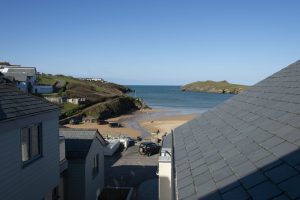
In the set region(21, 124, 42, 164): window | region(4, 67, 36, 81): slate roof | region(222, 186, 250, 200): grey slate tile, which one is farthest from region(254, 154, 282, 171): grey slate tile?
region(4, 67, 36, 81): slate roof

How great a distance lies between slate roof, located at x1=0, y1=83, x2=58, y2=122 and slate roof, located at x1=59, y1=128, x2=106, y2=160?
413cm

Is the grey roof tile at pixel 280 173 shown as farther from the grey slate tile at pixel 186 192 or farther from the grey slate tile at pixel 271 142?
the grey slate tile at pixel 186 192

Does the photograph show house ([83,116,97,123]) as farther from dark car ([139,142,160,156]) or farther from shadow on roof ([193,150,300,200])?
shadow on roof ([193,150,300,200])

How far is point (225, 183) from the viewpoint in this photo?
5.67 meters

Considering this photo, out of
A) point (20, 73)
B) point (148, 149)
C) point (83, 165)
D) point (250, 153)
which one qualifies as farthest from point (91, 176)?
point (20, 73)

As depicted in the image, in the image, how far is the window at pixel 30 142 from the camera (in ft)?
36.2

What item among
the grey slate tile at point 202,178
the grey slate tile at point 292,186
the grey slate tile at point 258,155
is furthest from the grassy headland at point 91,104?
the grey slate tile at point 292,186

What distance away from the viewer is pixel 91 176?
17.4 metres

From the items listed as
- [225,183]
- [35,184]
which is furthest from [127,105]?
[225,183]

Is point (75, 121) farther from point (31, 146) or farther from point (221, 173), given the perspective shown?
point (221, 173)

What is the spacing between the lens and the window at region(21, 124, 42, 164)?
1105 cm

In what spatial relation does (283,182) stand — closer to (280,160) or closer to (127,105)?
(280,160)

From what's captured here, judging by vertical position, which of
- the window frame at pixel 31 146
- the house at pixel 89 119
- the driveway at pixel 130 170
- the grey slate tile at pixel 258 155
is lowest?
the house at pixel 89 119

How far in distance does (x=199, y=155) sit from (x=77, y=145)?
33.1 ft
